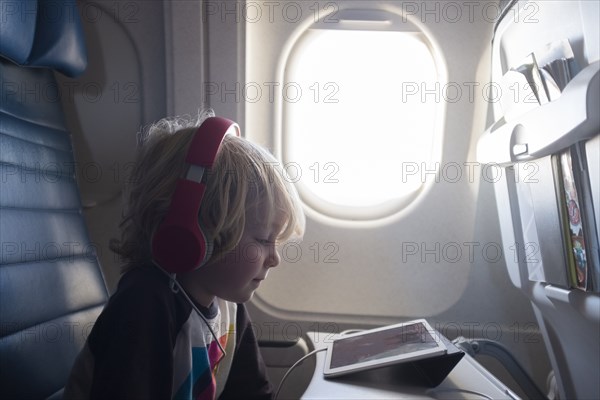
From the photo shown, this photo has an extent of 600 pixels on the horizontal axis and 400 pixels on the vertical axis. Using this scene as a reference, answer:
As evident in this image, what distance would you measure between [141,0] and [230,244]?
101 centimetres

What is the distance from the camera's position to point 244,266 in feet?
3.46

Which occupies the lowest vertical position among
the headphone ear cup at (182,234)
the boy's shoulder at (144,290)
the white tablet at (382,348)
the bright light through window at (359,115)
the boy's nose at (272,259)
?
the white tablet at (382,348)

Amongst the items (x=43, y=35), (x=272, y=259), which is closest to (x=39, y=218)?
(x=43, y=35)

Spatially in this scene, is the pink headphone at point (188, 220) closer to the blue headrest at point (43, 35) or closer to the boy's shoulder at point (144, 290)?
the boy's shoulder at point (144, 290)

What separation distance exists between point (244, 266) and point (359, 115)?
2.59 feet

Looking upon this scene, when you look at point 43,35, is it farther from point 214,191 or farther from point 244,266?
point 244,266

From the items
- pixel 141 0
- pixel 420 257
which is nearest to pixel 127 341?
pixel 420 257

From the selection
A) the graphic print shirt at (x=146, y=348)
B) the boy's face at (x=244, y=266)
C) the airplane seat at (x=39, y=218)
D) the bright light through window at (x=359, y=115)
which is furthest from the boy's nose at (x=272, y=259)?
the bright light through window at (x=359, y=115)

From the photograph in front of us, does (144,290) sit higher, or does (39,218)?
(39,218)

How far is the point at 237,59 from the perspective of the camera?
159 cm

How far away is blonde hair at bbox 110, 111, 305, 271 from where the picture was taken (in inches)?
40.3

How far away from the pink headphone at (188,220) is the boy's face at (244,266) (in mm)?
148

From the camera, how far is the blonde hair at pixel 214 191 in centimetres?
102

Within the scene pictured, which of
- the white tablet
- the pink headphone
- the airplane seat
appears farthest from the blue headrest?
the white tablet
